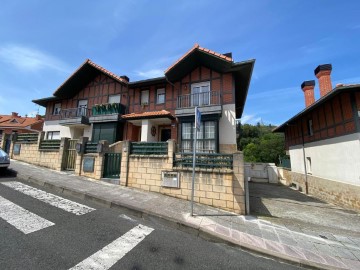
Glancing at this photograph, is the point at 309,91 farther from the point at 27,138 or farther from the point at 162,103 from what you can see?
the point at 27,138

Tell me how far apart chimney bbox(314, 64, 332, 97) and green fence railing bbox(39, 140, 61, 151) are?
1830 centimetres

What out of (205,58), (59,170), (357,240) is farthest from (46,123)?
(357,240)

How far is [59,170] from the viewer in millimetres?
10055

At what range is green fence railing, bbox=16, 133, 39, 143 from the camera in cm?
1182

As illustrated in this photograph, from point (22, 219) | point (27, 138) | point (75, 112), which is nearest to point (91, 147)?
point (22, 219)

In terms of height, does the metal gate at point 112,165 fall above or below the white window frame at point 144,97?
below

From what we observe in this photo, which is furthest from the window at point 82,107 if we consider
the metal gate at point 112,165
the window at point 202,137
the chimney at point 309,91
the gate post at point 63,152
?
the chimney at point 309,91

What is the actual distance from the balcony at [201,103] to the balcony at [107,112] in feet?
16.3

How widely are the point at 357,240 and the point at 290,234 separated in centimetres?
210

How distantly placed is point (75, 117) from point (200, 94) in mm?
11252

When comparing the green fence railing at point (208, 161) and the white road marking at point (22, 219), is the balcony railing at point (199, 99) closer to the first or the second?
the green fence railing at point (208, 161)

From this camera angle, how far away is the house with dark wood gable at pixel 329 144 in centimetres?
830

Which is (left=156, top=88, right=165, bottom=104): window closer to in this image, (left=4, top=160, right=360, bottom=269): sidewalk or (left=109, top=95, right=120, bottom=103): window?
(left=109, top=95, right=120, bottom=103): window

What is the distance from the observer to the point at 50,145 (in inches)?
432
